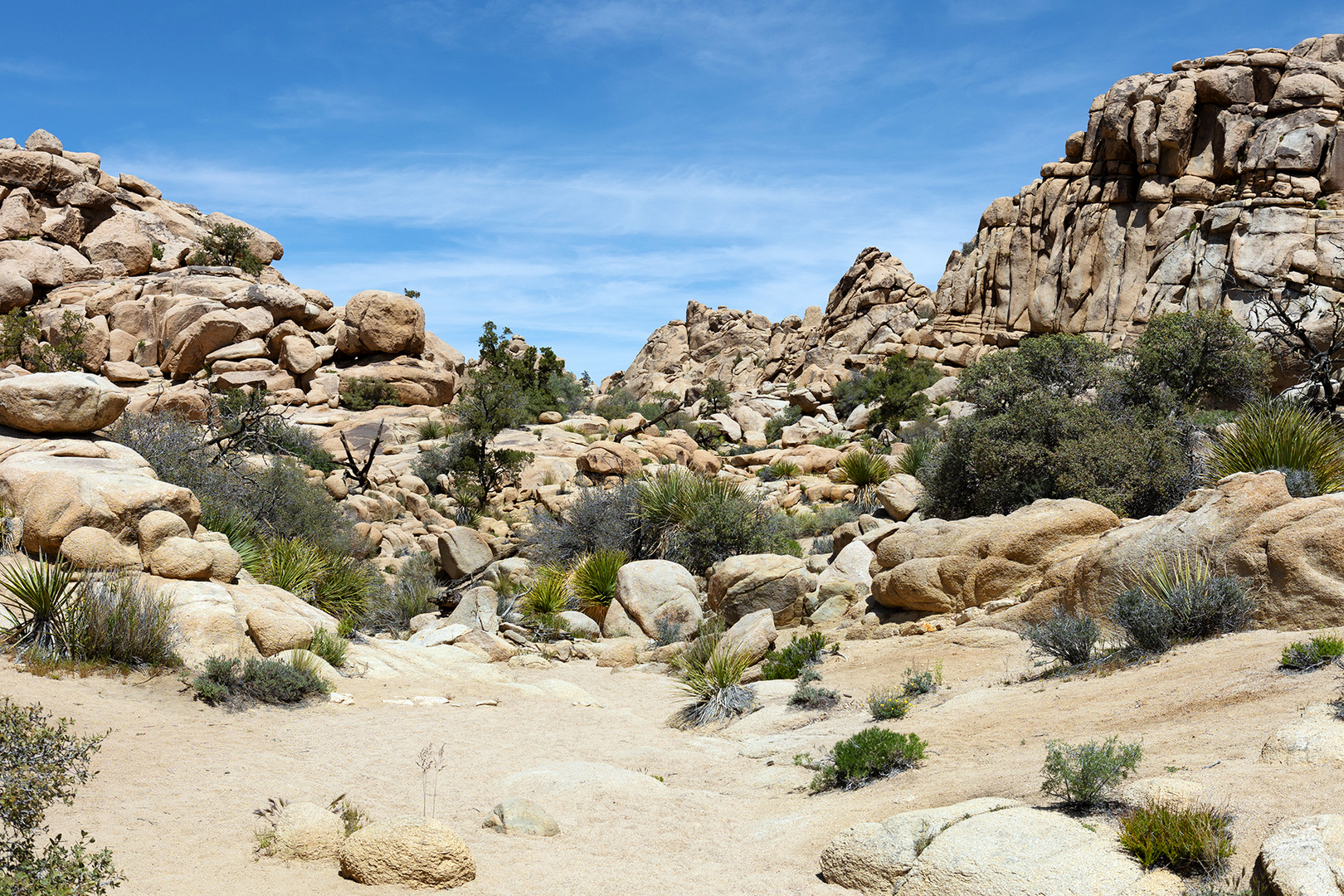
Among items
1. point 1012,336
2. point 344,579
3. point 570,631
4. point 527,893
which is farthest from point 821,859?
point 1012,336

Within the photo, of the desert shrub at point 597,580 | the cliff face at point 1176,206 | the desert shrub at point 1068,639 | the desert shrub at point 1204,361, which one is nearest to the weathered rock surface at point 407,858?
the desert shrub at point 1068,639

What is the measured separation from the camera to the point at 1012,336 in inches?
1945

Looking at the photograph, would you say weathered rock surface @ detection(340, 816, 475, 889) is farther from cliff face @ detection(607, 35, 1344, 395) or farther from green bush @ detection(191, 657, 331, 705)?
cliff face @ detection(607, 35, 1344, 395)

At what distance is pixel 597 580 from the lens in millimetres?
16531

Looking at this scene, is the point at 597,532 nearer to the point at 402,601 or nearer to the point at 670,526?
the point at 670,526

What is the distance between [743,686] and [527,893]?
6416mm

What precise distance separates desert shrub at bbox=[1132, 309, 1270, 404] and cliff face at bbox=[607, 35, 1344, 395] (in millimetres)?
17307

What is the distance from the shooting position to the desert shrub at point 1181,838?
422 cm

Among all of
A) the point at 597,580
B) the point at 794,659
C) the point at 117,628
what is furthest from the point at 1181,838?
the point at 597,580

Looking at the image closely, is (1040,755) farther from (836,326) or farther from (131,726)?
(836,326)

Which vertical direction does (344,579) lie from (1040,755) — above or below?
above

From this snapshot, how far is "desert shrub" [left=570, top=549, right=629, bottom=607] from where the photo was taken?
1650 cm

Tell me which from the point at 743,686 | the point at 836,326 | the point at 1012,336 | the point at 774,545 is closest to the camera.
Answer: the point at 743,686

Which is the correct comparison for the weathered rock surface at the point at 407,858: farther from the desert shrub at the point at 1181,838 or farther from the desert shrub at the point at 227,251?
the desert shrub at the point at 227,251
